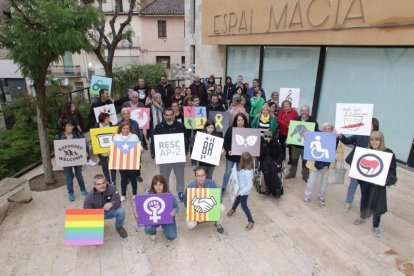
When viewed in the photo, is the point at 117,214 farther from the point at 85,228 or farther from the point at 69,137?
the point at 69,137

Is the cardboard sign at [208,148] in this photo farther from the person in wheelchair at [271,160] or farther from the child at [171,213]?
the child at [171,213]

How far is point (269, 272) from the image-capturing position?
4.28 meters

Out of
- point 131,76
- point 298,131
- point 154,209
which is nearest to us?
point 154,209

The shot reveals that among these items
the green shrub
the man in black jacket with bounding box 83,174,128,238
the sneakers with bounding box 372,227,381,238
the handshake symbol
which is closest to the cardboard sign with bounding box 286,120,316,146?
the sneakers with bounding box 372,227,381,238

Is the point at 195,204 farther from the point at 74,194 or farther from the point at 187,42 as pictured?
the point at 187,42

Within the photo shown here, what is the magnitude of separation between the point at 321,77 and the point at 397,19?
9.93 feet

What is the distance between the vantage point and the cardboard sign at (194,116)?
736cm

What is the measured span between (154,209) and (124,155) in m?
1.27

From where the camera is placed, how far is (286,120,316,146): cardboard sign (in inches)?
245

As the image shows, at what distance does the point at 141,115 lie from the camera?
24.2 feet

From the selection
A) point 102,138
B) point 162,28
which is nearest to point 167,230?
point 102,138

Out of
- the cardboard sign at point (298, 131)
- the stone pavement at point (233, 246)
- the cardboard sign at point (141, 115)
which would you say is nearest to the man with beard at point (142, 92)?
the cardboard sign at point (141, 115)

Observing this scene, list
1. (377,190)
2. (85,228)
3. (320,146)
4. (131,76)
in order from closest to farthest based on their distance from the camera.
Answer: (85,228)
(377,190)
(320,146)
(131,76)

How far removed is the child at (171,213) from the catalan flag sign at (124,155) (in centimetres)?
84
